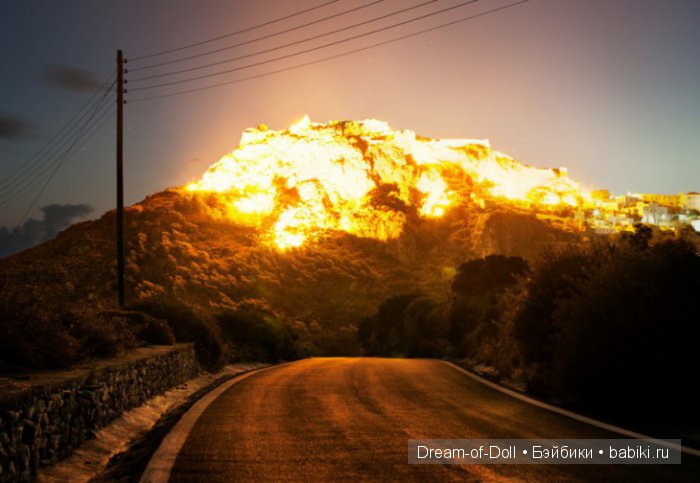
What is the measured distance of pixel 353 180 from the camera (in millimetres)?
140750

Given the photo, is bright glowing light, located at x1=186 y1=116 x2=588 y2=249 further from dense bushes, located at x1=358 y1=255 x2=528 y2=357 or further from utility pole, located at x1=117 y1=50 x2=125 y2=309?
utility pole, located at x1=117 y1=50 x2=125 y2=309

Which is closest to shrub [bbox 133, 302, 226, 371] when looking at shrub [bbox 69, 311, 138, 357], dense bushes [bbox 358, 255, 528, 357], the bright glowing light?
shrub [bbox 69, 311, 138, 357]

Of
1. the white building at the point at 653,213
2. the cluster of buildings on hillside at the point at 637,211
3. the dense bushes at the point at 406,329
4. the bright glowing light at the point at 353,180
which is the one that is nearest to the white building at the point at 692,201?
the cluster of buildings on hillside at the point at 637,211

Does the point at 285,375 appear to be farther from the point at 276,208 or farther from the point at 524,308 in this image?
the point at 276,208

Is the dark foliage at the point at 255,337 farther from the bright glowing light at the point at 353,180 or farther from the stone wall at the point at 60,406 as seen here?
the bright glowing light at the point at 353,180

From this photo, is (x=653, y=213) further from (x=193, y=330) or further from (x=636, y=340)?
(x=636, y=340)

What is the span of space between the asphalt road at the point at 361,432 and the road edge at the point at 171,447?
0.36 ft

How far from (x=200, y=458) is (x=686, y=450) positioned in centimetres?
580

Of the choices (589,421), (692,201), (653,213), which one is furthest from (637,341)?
(692,201)

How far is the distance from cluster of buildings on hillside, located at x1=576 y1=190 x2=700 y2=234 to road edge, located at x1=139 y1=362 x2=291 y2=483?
129 metres

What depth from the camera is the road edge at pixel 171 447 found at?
21.0ft

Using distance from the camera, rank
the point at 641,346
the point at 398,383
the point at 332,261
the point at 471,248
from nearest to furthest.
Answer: the point at 641,346
the point at 398,383
the point at 332,261
the point at 471,248

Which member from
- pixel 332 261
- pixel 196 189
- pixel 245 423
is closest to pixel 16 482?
pixel 245 423

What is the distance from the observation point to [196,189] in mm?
131500
